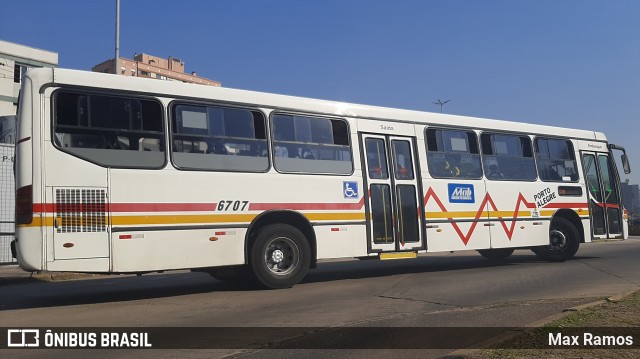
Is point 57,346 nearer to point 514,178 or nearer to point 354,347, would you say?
point 354,347

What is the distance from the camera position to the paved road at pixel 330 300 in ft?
22.4

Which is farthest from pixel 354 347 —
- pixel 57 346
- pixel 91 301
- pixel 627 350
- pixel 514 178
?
pixel 514 178

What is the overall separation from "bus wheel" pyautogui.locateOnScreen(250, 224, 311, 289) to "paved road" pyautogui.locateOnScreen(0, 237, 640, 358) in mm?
269

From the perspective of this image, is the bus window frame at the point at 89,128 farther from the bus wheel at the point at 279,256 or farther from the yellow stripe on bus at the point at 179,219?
the bus wheel at the point at 279,256

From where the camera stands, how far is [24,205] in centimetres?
777

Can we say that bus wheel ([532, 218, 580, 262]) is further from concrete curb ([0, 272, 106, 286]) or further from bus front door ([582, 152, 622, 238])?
concrete curb ([0, 272, 106, 286])

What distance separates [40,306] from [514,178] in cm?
1032

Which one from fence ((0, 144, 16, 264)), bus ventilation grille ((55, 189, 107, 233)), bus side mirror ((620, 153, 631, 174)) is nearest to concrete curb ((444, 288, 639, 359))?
bus ventilation grille ((55, 189, 107, 233))

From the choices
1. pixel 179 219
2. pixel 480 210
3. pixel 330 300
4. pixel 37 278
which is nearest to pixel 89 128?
pixel 179 219

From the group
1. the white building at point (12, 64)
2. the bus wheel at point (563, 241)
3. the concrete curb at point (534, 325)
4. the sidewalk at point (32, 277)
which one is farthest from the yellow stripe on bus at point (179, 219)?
the white building at point (12, 64)

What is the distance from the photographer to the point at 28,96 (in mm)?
7918

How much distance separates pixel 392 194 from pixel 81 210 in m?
5.79

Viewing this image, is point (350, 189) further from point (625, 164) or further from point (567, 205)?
point (625, 164)

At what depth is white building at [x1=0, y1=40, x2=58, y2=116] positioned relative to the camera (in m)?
48.6
